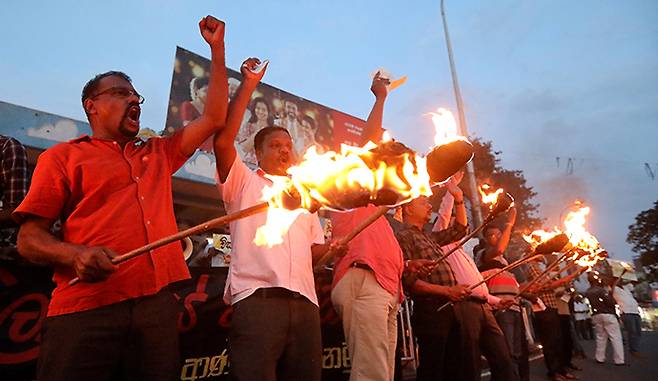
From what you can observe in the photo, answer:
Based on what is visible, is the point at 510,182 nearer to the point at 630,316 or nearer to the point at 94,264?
the point at 630,316

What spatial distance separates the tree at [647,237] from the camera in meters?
29.1

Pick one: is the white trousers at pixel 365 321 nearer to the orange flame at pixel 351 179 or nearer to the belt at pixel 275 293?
the belt at pixel 275 293

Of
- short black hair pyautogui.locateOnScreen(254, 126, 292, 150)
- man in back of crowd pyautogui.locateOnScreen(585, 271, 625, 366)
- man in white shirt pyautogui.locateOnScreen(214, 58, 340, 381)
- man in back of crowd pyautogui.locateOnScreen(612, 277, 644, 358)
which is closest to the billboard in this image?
short black hair pyautogui.locateOnScreen(254, 126, 292, 150)

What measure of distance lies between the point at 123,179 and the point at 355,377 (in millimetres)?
2106

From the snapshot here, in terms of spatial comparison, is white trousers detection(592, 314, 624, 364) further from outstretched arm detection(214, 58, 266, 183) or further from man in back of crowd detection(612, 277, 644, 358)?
outstretched arm detection(214, 58, 266, 183)

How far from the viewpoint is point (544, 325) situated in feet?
26.6

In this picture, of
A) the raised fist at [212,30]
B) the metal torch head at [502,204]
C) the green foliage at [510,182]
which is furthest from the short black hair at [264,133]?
the green foliage at [510,182]

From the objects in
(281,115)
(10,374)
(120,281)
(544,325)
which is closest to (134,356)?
(120,281)

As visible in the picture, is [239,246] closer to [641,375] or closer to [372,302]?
[372,302]

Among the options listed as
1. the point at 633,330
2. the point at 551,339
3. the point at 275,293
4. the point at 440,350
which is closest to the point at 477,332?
the point at 440,350

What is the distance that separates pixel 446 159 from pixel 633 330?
13.2 m

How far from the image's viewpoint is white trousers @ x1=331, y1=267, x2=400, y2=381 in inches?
127

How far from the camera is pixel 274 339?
2.62m

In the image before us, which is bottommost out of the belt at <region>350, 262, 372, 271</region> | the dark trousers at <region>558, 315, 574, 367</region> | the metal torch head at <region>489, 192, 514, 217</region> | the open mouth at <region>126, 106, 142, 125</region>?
the dark trousers at <region>558, 315, 574, 367</region>
